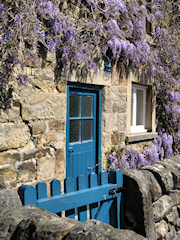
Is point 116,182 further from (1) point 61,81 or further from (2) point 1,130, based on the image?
(1) point 61,81

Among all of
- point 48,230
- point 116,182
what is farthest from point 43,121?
point 48,230

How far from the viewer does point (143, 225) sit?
2.30 meters

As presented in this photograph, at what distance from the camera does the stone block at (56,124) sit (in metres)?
3.80

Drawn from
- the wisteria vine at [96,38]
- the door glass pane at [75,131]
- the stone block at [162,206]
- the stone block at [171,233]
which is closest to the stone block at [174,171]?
the stone block at [162,206]

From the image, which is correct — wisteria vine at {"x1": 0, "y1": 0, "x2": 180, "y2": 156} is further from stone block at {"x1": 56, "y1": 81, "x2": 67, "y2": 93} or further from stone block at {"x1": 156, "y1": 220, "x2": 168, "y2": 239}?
stone block at {"x1": 156, "y1": 220, "x2": 168, "y2": 239}

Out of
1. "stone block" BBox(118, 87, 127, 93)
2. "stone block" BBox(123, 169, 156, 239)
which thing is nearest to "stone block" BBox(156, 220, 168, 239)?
"stone block" BBox(123, 169, 156, 239)

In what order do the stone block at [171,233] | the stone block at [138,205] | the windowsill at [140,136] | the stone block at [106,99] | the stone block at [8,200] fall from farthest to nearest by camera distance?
the windowsill at [140,136]
the stone block at [106,99]
the stone block at [171,233]
the stone block at [138,205]
the stone block at [8,200]

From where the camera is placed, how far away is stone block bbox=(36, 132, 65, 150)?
368 cm

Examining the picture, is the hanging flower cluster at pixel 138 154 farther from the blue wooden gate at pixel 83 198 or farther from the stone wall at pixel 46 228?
the stone wall at pixel 46 228

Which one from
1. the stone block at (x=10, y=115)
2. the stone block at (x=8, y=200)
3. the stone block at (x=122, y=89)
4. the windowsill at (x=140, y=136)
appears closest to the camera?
the stone block at (x=8, y=200)

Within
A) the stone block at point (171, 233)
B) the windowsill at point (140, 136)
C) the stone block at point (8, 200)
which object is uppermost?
the windowsill at point (140, 136)

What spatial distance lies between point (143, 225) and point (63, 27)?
2867 mm

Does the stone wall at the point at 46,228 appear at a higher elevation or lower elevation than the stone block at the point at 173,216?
higher

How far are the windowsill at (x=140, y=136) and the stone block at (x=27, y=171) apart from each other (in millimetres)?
2283
